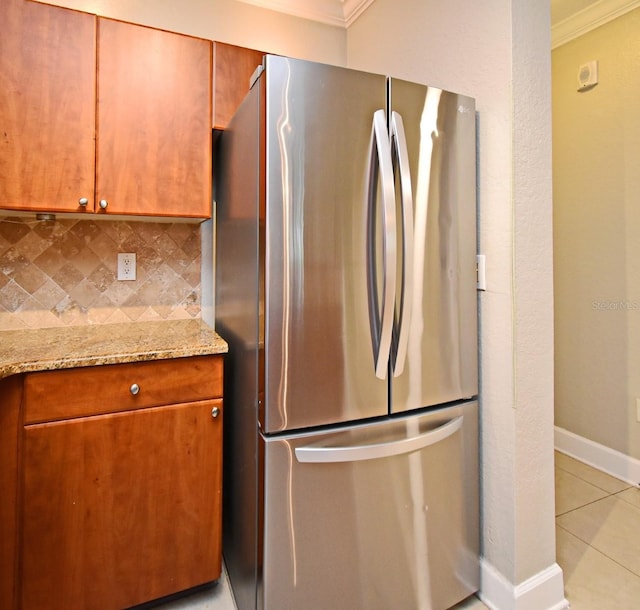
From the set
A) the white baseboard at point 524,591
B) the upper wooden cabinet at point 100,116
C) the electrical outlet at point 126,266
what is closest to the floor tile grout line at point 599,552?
the white baseboard at point 524,591

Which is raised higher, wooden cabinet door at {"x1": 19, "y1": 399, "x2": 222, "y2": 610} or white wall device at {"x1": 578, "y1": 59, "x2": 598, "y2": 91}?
white wall device at {"x1": 578, "y1": 59, "x2": 598, "y2": 91}

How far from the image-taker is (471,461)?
1.52 m

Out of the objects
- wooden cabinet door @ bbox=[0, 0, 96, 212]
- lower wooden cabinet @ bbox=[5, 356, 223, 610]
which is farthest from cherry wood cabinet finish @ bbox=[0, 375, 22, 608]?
wooden cabinet door @ bbox=[0, 0, 96, 212]

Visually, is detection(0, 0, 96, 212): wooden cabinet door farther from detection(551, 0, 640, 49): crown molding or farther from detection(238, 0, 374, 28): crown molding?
detection(551, 0, 640, 49): crown molding

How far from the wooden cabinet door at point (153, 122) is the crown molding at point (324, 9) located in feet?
2.48

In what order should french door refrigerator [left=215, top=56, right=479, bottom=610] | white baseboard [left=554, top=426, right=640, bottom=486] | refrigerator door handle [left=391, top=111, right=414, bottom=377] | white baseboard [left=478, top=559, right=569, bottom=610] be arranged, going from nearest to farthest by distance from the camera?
french door refrigerator [left=215, top=56, right=479, bottom=610]
refrigerator door handle [left=391, top=111, right=414, bottom=377]
white baseboard [left=478, top=559, right=569, bottom=610]
white baseboard [left=554, top=426, right=640, bottom=486]

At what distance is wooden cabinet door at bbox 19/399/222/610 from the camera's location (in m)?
1.28

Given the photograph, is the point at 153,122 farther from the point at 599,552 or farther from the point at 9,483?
the point at 599,552

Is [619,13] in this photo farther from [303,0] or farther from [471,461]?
[471,461]

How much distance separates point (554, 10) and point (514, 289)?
2.03 meters

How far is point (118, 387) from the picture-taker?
4.46 feet

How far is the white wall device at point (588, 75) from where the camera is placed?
7.92ft

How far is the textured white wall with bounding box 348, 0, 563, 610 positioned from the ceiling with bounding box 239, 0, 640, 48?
1.04m

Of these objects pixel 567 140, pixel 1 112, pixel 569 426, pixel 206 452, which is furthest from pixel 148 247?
pixel 569 426
